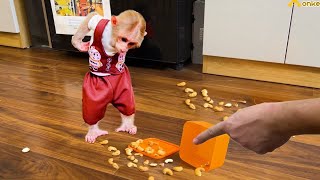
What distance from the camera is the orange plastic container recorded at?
918mm

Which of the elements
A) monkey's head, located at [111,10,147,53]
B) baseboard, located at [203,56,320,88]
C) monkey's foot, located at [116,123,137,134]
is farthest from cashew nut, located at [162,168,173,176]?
baseboard, located at [203,56,320,88]

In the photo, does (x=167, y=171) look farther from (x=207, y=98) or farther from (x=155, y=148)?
(x=207, y=98)

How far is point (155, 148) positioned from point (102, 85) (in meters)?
0.25

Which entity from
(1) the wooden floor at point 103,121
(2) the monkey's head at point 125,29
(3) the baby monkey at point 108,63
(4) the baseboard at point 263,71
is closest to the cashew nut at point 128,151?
(1) the wooden floor at point 103,121

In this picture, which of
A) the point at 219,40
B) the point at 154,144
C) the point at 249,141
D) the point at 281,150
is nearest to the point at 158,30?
the point at 219,40

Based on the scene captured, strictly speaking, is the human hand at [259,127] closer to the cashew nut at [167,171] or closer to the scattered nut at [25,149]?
the cashew nut at [167,171]

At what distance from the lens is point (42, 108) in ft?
4.34

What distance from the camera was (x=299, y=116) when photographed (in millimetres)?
428

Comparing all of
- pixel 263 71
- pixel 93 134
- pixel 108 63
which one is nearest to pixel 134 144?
pixel 93 134

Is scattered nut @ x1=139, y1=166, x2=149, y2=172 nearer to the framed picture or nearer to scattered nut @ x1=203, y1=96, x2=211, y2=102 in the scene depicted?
scattered nut @ x1=203, y1=96, x2=211, y2=102

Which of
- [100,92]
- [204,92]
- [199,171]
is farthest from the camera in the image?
[204,92]

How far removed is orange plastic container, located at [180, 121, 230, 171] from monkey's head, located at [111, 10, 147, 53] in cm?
29

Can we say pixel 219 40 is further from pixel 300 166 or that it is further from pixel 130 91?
pixel 300 166

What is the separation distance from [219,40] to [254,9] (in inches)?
8.1
